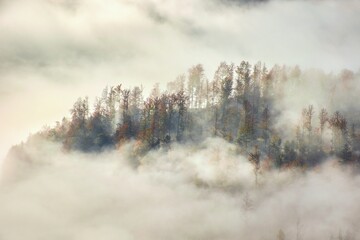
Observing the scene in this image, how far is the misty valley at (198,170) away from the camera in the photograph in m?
137

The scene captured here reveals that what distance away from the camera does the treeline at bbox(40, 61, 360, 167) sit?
527ft

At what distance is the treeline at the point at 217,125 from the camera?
161m

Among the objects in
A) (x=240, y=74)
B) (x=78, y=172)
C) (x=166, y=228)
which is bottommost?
(x=166, y=228)

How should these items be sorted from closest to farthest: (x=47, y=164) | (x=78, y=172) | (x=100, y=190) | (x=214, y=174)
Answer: (x=214, y=174), (x=100, y=190), (x=78, y=172), (x=47, y=164)

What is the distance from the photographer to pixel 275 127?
180 meters

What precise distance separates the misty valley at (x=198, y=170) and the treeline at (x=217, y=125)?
0.44 metres

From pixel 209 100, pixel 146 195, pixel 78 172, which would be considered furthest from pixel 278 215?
pixel 78 172

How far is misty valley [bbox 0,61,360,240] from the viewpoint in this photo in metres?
137

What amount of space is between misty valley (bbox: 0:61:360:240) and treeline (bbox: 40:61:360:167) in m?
0.44

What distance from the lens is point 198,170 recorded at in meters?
153

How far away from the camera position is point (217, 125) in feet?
581

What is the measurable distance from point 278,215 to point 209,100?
68527mm

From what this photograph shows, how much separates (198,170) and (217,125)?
28.9 m

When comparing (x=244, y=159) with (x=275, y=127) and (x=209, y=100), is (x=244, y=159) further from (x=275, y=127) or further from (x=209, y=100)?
(x=209, y=100)
